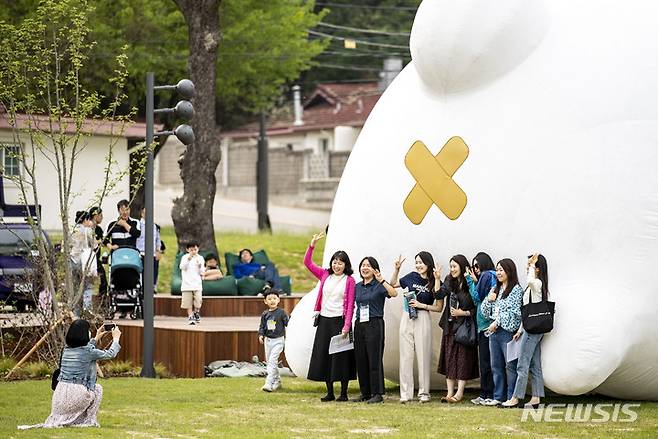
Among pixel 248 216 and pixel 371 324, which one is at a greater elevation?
pixel 248 216

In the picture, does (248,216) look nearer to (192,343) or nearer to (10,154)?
(192,343)

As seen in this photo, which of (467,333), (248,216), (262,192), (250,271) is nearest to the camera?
(467,333)

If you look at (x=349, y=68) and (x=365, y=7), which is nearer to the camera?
(x=365, y=7)

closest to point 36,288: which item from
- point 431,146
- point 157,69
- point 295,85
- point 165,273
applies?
point 431,146

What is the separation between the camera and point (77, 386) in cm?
1077

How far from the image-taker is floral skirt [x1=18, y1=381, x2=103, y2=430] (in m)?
10.7

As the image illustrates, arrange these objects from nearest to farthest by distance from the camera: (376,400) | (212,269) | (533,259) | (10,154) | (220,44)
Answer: (533,259) < (376,400) < (10,154) < (212,269) < (220,44)

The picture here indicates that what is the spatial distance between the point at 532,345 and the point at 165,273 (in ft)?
48.2

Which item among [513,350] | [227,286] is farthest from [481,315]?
[227,286]

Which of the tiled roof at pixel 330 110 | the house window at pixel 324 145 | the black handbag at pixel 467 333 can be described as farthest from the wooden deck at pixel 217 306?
the house window at pixel 324 145

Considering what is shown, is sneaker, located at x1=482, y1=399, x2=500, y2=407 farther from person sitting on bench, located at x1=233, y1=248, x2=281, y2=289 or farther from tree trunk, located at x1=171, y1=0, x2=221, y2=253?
tree trunk, located at x1=171, y1=0, x2=221, y2=253

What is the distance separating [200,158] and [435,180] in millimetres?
10416

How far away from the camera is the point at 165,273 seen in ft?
83.5

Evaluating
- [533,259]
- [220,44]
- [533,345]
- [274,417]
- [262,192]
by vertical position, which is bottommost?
[274,417]
